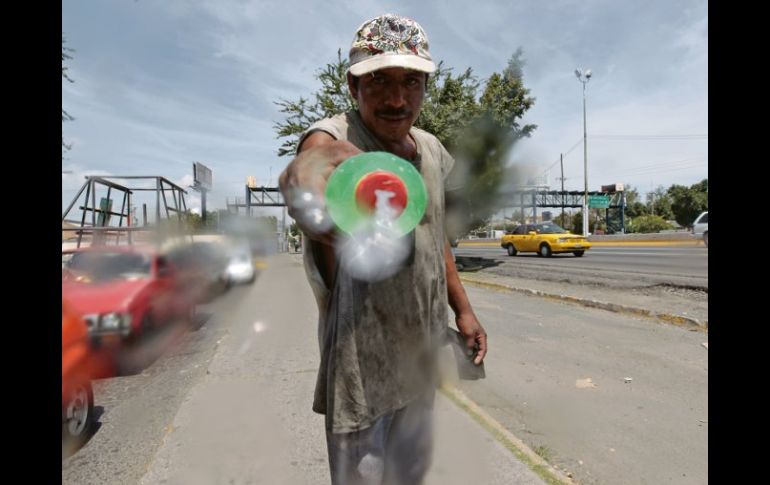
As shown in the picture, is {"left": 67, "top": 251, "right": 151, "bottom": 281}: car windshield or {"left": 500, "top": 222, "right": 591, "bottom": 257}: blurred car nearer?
{"left": 67, "top": 251, "right": 151, "bottom": 281}: car windshield

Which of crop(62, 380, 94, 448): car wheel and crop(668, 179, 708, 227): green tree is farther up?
crop(668, 179, 708, 227): green tree

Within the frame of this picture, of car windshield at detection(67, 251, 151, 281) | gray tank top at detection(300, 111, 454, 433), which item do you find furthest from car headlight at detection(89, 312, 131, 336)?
gray tank top at detection(300, 111, 454, 433)

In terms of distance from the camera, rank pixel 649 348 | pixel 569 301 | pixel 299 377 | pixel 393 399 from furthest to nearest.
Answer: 1. pixel 569 301
2. pixel 649 348
3. pixel 299 377
4. pixel 393 399

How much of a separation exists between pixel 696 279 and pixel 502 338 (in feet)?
20.3

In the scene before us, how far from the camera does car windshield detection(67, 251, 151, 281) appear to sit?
1.30 meters

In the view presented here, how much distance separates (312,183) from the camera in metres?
0.81

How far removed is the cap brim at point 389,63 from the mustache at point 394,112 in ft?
0.30

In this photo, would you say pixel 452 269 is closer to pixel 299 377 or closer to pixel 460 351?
pixel 460 351

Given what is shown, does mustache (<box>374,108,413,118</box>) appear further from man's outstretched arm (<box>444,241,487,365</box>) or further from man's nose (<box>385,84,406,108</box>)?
man's outstretched arm (<box>444,241,487,365</box>)

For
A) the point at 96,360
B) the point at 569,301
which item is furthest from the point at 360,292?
the point at 569,301

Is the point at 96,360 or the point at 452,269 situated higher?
the point at 452,269

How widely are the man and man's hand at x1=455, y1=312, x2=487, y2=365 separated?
167mm

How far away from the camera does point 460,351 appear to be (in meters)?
1.29
